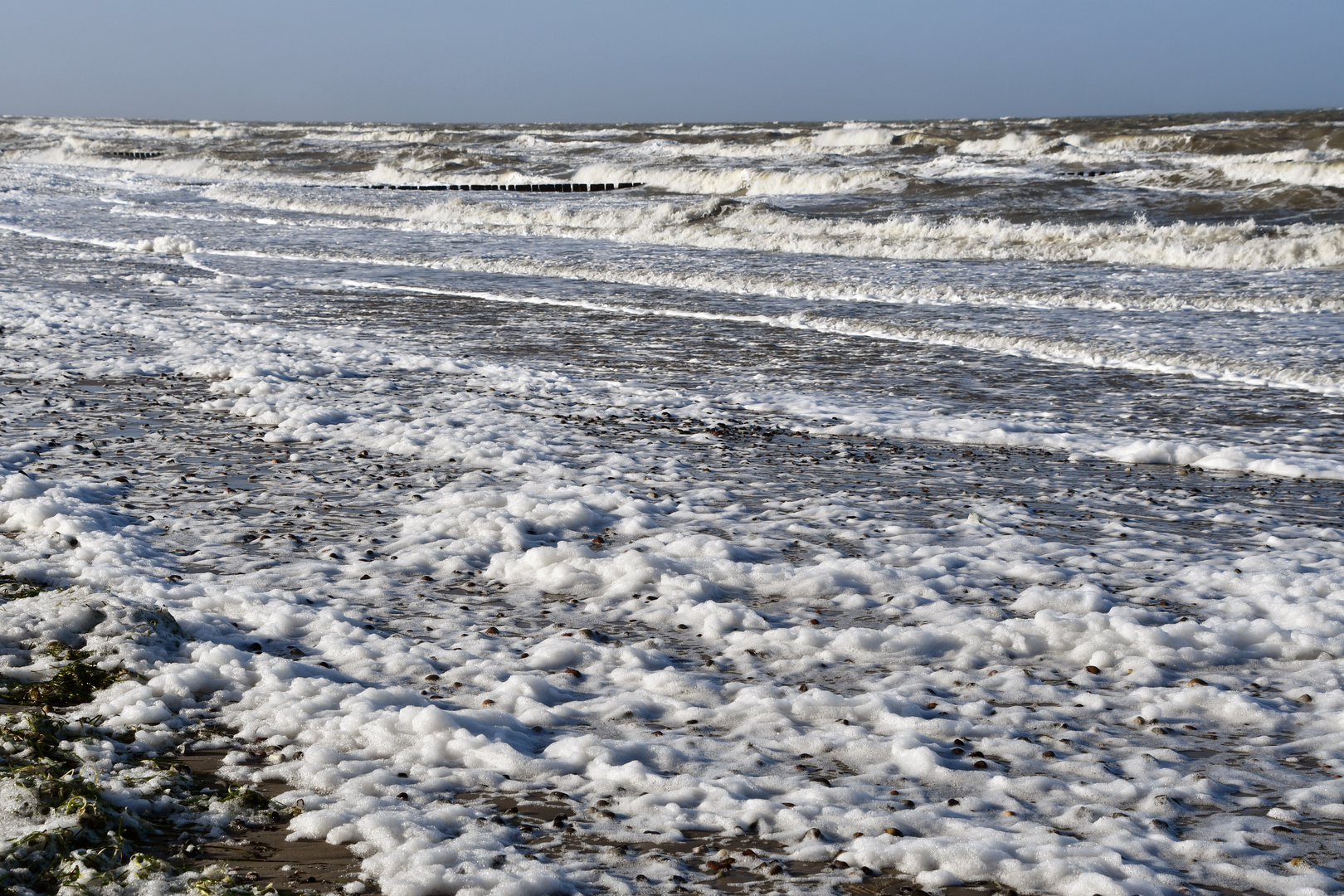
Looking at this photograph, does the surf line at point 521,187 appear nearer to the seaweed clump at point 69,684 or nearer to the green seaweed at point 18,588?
the green seaweed at point 18,588

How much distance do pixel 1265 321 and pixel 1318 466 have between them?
791 cm

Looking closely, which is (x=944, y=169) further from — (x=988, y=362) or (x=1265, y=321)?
(x=988, y=362)

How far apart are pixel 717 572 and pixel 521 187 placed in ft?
153

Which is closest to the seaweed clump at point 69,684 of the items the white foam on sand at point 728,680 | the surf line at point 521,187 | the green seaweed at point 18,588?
the white foam on sand at point 728,680

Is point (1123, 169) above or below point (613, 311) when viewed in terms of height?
above

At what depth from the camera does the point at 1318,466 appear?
866 cm

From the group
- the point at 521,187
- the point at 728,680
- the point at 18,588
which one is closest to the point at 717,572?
the point at 728,680

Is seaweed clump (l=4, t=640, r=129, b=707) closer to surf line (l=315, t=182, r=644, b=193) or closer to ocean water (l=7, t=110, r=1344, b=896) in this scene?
ocean water (l=7, t=110, r=1344, b=896)

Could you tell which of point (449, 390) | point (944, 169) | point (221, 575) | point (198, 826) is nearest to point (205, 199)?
point (944, 169)

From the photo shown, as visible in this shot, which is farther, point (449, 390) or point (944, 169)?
point (944, 169)

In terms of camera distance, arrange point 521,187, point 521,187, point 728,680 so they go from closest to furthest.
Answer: point 728,680
point 521,187
point 521,187

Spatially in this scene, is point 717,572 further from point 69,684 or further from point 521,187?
point 521,187

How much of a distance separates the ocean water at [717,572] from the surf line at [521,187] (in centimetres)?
3252

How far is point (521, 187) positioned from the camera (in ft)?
166
